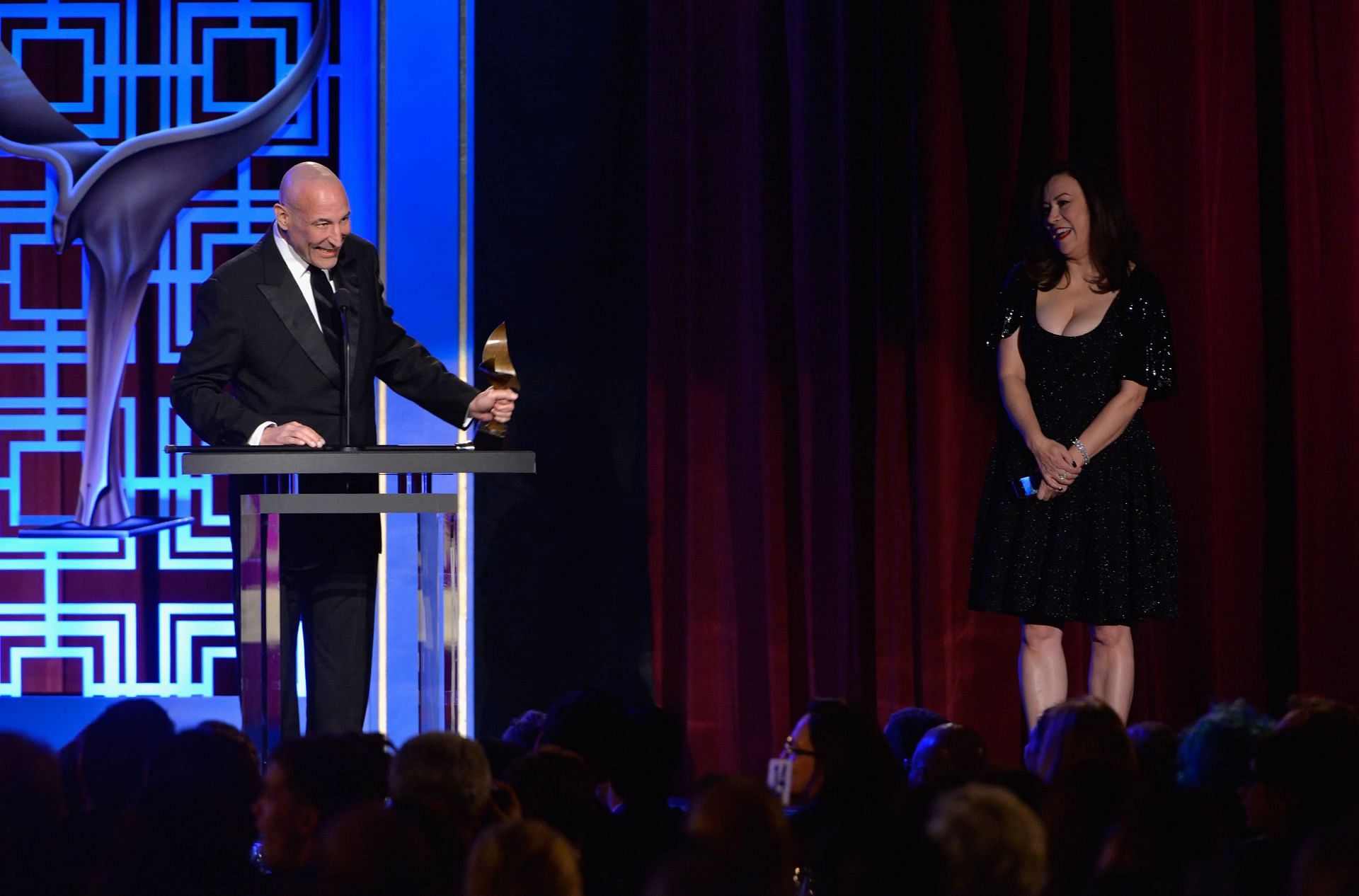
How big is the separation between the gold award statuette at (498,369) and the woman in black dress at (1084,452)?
3.84ft

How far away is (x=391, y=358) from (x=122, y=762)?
1.51 metres

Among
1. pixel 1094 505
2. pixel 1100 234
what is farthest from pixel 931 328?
pixel 1094 505

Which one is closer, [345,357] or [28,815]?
[28,815]

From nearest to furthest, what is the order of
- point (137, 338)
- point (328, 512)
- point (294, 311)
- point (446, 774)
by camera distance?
point (446, 774) < point (328, 512) < point (294, 311) < point (137, 338)

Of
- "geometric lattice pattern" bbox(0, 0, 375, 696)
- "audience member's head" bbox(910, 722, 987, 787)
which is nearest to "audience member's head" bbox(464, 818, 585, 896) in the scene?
"audience member's head" bbox(910, 722, 987, 787)

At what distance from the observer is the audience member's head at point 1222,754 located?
2.01m

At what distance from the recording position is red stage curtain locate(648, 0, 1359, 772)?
380 centimetres

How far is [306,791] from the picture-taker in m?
1.91

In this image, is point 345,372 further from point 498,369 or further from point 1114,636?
point 1114,636

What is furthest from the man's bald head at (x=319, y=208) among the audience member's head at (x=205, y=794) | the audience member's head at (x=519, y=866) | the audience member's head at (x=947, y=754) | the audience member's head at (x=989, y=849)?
the audience member's head at (x=989, y=849)

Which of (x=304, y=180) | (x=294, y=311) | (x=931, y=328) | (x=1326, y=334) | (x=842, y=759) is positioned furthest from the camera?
(x=931, y=328)

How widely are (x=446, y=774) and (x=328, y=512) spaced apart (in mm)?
1115

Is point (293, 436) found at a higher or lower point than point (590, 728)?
higher

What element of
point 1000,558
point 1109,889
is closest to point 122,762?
point 1109,889
